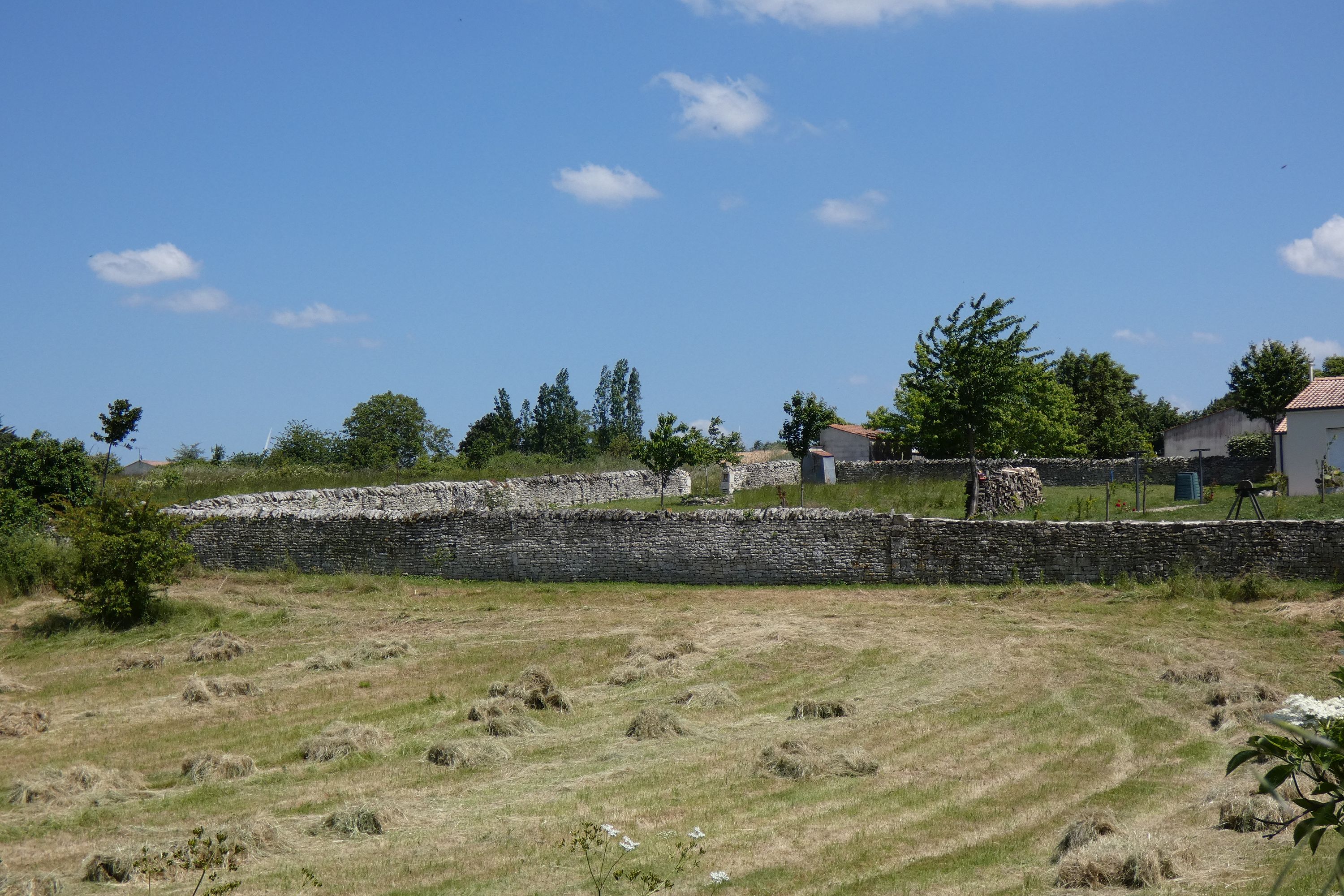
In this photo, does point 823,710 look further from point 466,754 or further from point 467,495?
point 467,495

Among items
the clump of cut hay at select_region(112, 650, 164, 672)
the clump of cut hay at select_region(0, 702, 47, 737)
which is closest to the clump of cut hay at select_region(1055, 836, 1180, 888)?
the clump of cut hay at select_region(0, 702, 47, 737)

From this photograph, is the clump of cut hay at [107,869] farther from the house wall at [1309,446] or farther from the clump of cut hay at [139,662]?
the house wall at [1309,446]

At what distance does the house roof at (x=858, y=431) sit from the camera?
54.8m

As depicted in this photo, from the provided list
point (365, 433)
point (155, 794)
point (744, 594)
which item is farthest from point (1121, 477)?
point (365, 433)

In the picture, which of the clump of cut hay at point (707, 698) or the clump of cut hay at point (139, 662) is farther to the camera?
the clump of cut hay at point (139, 662)

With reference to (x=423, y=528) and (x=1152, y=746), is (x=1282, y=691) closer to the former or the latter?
(x=1152, y=746)

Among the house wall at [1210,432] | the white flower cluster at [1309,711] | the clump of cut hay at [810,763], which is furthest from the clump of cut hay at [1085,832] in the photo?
the house wall at [1210,432]

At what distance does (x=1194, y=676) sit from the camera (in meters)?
11.6

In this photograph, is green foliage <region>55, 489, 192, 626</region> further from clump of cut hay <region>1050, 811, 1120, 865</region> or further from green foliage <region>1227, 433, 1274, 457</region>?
green foliage <region>1227, 433, 1274, 457</region>

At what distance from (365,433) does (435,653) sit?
188 feet

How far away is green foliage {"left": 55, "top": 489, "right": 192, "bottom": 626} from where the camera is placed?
18.2 metres

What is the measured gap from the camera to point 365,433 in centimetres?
6969

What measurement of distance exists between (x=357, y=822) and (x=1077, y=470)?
3718 centimetres

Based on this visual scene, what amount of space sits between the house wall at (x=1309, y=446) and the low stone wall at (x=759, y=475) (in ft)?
55.5
